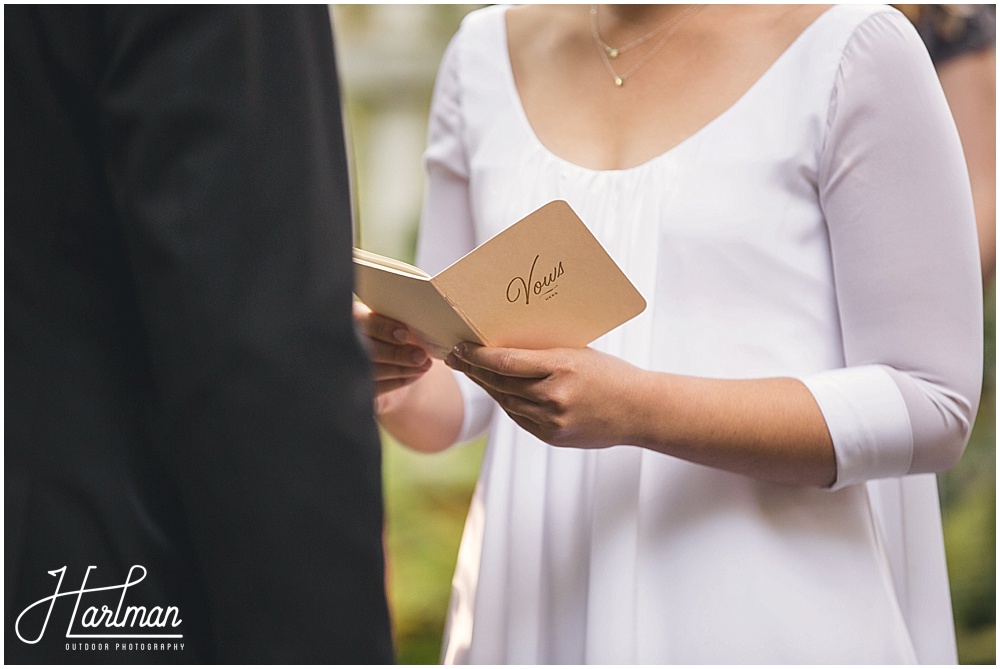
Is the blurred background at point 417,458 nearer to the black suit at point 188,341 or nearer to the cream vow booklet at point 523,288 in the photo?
the cream vow booklet at point 523,288

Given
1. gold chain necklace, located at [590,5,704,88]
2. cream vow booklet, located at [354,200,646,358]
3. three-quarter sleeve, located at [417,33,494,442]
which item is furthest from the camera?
three-quarter sleeve, located at [417,33,494,442]

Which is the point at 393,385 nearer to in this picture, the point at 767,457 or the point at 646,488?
the point at 646,488

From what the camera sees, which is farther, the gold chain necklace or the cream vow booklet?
the gold chain necklace

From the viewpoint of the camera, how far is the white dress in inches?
45.1

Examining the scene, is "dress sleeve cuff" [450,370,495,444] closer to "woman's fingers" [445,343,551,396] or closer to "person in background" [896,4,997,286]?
"woman's fingers" [445,343,551,396]

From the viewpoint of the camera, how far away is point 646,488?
1229mm

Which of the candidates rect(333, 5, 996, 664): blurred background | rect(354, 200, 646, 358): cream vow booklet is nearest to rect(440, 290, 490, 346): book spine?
rect(354, 200, 646, 358): cream vow booklet

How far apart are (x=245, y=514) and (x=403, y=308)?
478 mm

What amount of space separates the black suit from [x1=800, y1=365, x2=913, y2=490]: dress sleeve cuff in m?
0.65

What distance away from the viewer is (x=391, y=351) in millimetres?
1250

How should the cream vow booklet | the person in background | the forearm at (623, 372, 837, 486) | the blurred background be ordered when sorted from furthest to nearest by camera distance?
1. the blurred background
2. the person in background
3. the forearm at (623, 372, 837, 486)
4. the cream vow booklet

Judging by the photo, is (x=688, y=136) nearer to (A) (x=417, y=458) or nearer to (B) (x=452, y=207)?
(B) (x=452, y=207)

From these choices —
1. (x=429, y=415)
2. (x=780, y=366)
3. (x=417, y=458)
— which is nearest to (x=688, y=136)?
(x=780, y=366)

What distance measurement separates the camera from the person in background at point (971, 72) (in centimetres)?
204
